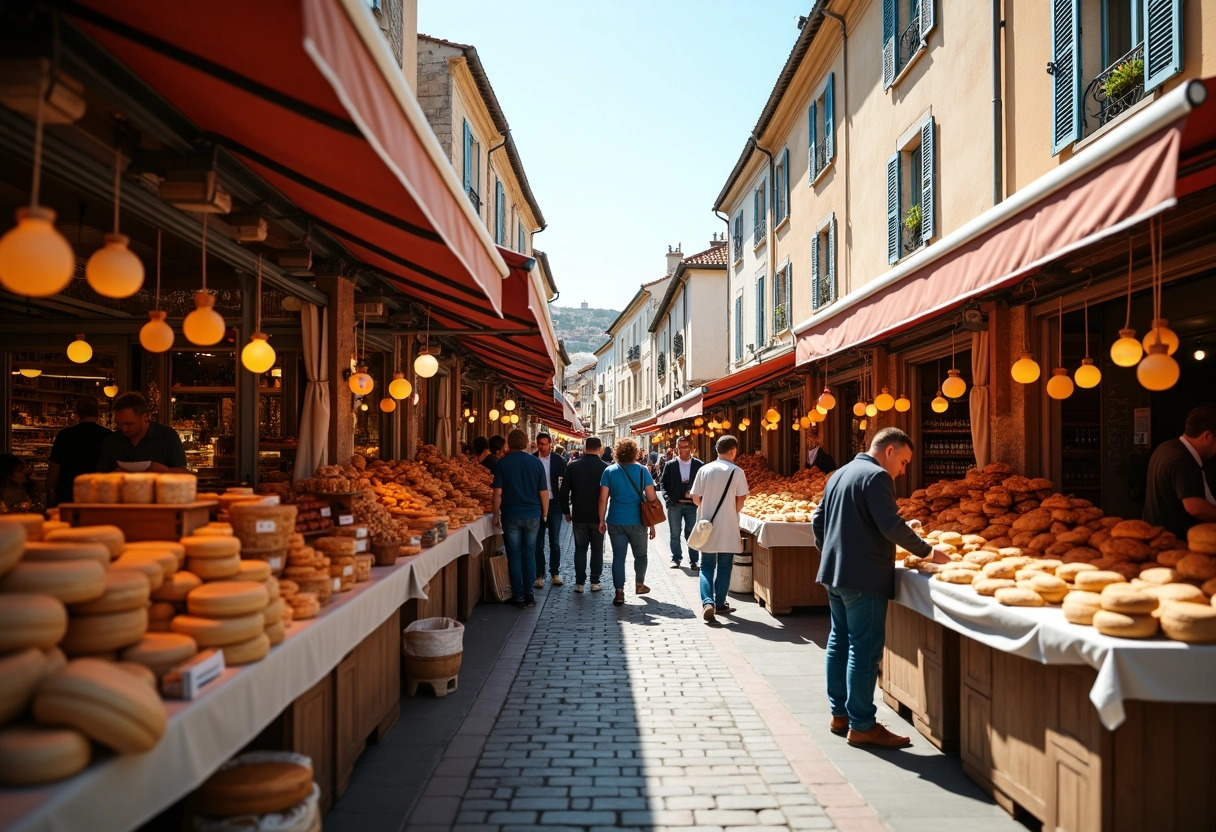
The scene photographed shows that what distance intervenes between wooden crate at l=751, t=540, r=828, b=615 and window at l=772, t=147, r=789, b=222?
38.3ft

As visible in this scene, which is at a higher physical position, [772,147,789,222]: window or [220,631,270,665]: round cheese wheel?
[772,147,789,222]: window

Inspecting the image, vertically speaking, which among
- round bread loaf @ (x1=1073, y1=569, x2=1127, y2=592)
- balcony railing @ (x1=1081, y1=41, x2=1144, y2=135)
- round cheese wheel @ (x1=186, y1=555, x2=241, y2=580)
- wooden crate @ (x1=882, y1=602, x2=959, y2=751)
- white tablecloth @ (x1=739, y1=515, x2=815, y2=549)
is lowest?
wooden crate @ (x1=882, y1=602, x2=959, y2=751)

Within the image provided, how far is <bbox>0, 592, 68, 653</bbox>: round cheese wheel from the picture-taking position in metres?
2.40

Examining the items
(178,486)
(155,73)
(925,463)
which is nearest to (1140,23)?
(925,463)

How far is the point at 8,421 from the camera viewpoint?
9133mm

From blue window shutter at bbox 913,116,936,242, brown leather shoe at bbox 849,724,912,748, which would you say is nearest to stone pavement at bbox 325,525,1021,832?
brown leather shoe at bbox 849,724,912,748

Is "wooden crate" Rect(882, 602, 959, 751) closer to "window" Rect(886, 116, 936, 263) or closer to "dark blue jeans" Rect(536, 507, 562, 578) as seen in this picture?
"dark blue jeans" Rect(536, 507, 562, 578)

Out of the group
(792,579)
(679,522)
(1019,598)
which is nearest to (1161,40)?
(1019,598)

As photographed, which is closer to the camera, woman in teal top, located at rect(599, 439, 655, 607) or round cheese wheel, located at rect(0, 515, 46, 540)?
round cheese wheel, located at rect(0, 515, 46, 540)

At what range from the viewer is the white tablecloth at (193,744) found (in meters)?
2.11

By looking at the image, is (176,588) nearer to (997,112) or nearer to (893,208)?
(997,112)

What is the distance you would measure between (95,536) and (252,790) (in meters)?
1.16

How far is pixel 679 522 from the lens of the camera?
13742mm

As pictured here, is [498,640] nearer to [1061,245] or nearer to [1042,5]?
[1061,245]
